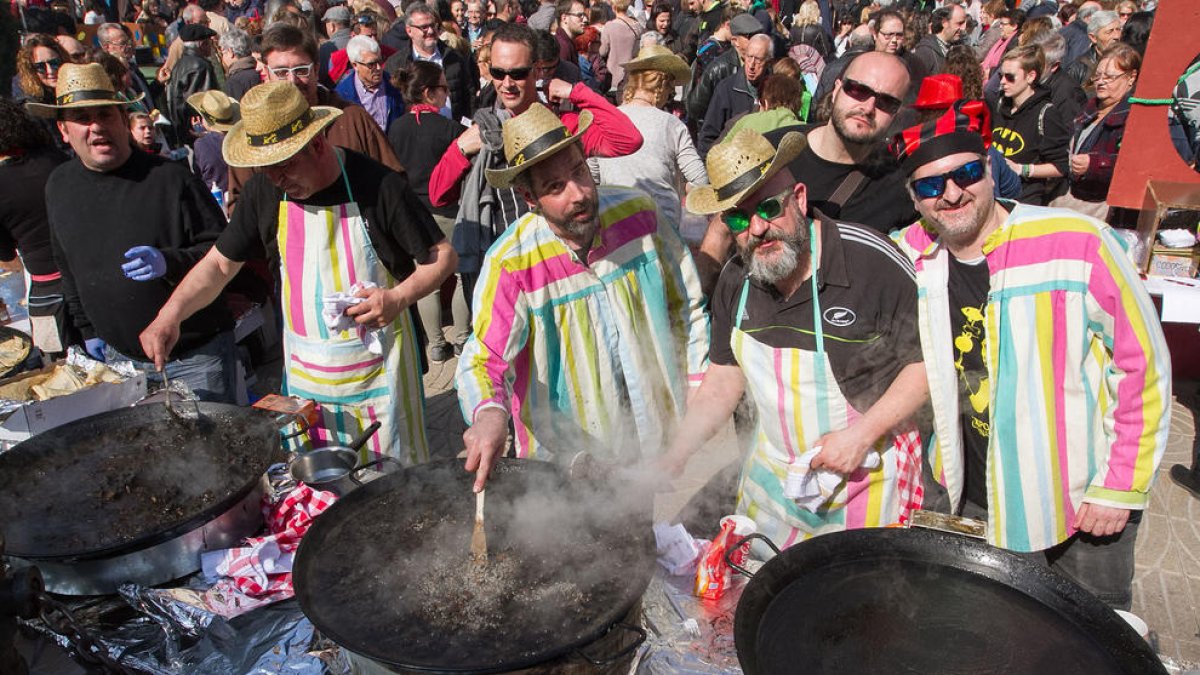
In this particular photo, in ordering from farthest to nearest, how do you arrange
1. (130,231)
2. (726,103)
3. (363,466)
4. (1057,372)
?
(726,103) → (130,231) → (363,466) → (1057,372)

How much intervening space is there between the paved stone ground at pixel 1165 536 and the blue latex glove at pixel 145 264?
2.17 metres

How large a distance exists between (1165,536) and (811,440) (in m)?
2.76

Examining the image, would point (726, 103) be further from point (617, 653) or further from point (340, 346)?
point (617, 653)

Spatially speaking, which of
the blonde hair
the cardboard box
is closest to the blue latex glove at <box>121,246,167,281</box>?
the cardboard box

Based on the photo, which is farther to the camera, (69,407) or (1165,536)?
(1165,536)

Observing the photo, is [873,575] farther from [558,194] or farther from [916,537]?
[558,194]

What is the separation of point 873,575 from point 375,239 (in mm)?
2249

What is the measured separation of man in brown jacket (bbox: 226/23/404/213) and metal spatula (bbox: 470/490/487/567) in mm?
2975

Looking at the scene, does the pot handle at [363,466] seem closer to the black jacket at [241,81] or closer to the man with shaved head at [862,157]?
the man with shaved head at [862,157]

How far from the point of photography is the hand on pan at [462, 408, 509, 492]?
220 cm

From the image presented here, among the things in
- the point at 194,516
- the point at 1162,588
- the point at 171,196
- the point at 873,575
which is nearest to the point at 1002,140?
the point at 1162,588

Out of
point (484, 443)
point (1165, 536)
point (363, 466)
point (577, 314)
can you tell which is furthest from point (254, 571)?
point (1165, 536)

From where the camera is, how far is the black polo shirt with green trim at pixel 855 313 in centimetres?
239

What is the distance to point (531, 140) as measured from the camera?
251 centimetres
